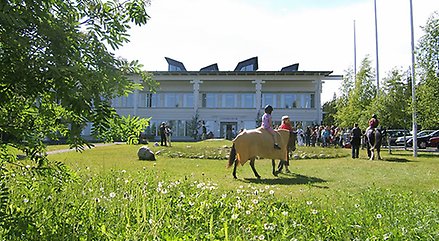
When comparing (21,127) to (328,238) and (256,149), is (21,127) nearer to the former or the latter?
(328,238)

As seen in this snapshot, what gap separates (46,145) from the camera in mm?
4430

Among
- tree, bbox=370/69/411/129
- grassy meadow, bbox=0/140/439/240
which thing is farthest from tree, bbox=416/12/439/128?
grassy meadow, bbox=0/140/439/240

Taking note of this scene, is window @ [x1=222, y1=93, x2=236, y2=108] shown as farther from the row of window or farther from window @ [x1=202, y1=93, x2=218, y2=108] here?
window @ [x1=202, y1=93, x2=218, y2=108]

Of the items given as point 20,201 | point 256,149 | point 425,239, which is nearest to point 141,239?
point 20,201

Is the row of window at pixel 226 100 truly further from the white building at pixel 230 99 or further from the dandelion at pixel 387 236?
the dandelion at pixel 387 236

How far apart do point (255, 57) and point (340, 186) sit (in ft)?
171

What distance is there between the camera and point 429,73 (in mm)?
19703

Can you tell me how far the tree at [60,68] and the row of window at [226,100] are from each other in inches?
2054

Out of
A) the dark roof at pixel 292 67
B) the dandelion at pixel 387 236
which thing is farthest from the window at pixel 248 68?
the dandelion at pixel 387 236

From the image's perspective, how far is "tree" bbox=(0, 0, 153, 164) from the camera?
3.12 metres

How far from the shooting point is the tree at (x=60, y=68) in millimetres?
3123

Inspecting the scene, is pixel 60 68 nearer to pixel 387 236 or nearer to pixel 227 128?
pixel 387 236

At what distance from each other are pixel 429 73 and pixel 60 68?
786 inches

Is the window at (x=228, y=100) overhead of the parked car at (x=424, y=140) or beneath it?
overhead
